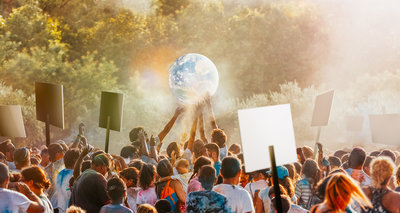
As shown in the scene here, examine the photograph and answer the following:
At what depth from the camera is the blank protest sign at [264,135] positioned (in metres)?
4.43

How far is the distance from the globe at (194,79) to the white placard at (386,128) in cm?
329

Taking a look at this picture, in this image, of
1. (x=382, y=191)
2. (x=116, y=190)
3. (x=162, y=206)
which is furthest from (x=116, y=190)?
(x=382, y=191)

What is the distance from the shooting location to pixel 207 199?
185 inches

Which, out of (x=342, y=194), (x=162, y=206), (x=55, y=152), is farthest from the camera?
(x=55, y=152)

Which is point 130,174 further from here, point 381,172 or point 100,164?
point 381,172

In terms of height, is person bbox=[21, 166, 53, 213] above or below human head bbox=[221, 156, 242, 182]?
below

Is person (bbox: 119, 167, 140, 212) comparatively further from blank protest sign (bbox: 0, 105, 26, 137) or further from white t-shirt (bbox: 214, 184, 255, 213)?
blank protest sign (bbox: 0, 105, 26, 137)

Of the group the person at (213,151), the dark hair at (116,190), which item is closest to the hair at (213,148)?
the person at (213,151)

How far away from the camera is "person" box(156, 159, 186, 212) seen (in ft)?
19.1

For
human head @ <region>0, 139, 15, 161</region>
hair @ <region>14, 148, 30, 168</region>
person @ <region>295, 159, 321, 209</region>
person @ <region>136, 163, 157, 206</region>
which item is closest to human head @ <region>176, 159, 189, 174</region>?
person @ <region>136, 163, 157, 206</region>

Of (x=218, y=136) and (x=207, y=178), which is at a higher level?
(x=218, y=136)

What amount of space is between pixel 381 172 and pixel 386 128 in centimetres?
450

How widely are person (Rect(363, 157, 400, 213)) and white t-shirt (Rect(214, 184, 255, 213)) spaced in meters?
1.11

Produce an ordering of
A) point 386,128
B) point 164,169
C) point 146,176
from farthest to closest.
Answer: point 386,128, point 164,169, point 146,176
